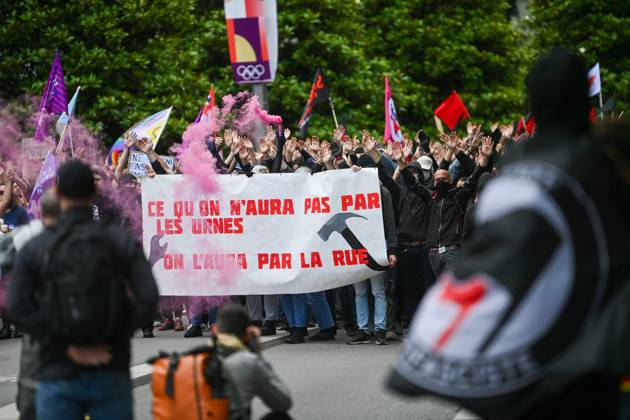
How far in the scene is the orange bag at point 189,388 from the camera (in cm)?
572

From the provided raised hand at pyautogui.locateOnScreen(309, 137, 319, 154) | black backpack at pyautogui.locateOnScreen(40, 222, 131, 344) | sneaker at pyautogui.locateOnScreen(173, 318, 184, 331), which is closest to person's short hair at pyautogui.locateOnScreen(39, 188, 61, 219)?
black backpack at pyautogui.locateOnScreen(40, 222, 131, 344)

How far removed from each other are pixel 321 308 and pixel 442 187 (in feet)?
6.59

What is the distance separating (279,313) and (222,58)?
19808 millimetres

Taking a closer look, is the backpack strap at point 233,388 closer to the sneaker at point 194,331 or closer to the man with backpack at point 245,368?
the man with backpack at point 245,368

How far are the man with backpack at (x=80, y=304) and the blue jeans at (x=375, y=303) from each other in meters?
8.30

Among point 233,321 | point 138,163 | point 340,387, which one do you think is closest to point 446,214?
point 340,387

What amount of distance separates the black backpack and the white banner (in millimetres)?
8598

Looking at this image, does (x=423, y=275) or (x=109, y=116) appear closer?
(x=423, y=275)

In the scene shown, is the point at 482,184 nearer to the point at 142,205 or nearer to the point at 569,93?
the point at 142,205

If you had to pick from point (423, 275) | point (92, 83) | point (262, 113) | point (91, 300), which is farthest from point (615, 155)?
point (92, 83)

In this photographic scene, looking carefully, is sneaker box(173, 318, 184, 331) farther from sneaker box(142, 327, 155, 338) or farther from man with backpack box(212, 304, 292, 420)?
man with backpack box(212, 304, 292, 420)

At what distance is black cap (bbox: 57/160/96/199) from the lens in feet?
18.2

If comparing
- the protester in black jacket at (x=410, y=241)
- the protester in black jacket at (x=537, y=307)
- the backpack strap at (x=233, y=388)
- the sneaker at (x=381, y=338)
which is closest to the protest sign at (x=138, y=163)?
the protester in black jacket at (x=410, y=241)

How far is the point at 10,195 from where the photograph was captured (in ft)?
37.9
